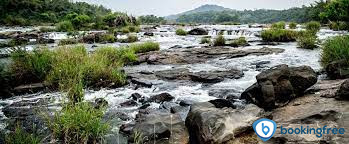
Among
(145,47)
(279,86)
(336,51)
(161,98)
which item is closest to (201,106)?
(279,86)

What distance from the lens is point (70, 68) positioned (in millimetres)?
6773

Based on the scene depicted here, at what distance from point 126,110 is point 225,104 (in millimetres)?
2089

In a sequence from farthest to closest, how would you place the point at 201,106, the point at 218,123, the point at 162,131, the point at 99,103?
1. the point at 99,103
2. the point at 201,106
3. the point at 162,131
4. the point at 218,123

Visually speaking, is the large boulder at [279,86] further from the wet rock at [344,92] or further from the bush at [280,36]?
the bush at [280,36]

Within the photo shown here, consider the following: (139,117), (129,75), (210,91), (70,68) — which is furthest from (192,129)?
(129,75)

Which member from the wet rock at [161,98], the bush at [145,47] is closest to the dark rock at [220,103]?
the wet rock at [161,98]

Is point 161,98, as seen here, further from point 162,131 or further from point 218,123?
point 218,123

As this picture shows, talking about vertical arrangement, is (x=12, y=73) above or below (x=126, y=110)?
above

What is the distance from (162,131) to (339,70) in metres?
4.79

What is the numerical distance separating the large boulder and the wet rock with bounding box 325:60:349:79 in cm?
105

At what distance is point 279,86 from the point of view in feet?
17.9

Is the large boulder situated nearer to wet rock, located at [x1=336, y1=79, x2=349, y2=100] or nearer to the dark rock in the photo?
the dark rock

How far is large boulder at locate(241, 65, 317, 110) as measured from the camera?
5277 millimetres

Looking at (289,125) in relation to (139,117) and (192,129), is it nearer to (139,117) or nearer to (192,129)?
(192,129)
